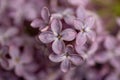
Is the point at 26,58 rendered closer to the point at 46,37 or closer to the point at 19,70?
the point at 19,70

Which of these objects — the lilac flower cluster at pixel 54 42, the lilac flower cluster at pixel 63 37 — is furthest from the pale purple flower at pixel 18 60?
the lilac flower cluster at pixel 63 37

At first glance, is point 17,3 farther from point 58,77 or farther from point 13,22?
point 58,77

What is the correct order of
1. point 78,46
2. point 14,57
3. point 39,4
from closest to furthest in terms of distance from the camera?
point 78,46, point 14,57, point 39,4

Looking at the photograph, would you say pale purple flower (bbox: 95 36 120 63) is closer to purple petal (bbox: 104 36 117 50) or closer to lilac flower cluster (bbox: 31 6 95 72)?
purple petal (bbox: 104 36 117 50)

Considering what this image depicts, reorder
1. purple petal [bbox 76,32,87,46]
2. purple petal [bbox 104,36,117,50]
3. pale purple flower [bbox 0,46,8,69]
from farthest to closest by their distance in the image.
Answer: purple petal [bbox 104,36,117,50] < pale purple flower [bbox 0,46,8,69] < purple petal [bbox 76,32,87,46]

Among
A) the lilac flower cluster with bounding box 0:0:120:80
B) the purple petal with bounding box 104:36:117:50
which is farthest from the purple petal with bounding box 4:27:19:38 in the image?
the purple petal with bounding box 104:36:117:50

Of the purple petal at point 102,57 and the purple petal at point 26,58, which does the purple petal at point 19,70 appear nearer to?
the purple petal at point 26,58

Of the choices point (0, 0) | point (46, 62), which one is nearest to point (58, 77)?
point (46, 62)
